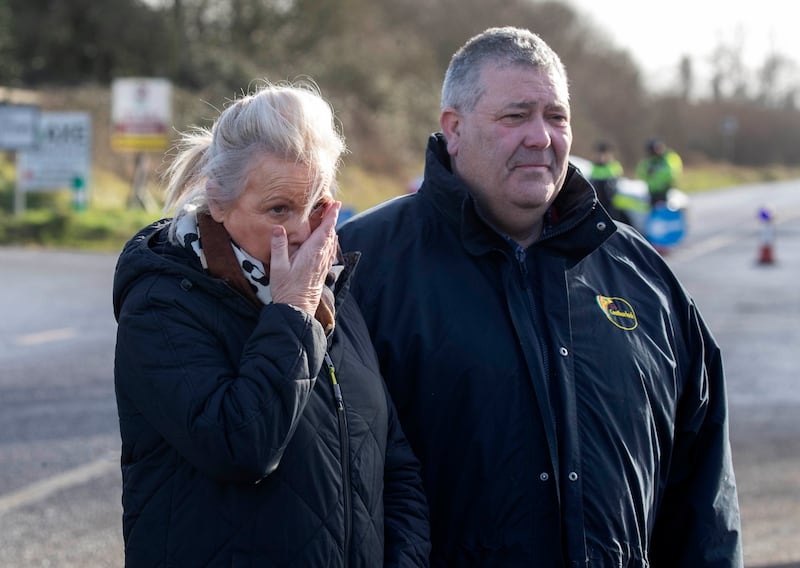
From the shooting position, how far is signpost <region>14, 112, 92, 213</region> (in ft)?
74.5

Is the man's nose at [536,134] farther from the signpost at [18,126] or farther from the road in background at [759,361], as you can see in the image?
the signpost at [18,126]

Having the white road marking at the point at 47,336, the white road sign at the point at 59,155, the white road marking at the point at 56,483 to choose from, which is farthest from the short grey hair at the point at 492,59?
the white road sign at the point at 59,155

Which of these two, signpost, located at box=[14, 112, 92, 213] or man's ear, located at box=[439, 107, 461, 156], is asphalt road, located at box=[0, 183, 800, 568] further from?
signpost, located at box=[14, 112, 92, 213]

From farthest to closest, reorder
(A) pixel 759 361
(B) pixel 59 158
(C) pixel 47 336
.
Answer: (B) pixel 59 158 < (C) pixel 47 336 < (A) pixel 759 361

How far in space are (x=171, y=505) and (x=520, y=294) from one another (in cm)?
106

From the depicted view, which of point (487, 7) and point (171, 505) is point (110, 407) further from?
point (487, 7)

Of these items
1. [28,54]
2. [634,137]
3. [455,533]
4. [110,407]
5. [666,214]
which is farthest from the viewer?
[634,137]

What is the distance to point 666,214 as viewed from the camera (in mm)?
18344

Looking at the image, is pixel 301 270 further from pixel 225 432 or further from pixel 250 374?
pixel 225 432

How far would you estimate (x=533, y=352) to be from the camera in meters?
2.74

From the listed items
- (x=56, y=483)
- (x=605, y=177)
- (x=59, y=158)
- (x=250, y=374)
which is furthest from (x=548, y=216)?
(x=59, y=158)

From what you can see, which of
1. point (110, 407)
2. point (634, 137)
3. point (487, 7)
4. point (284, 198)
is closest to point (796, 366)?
point (110, 407)

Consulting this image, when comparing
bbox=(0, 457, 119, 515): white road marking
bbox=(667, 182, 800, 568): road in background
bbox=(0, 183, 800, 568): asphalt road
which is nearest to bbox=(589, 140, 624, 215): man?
bbox=(667, 182, 800, 568): road in background

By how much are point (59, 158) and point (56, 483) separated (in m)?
18.1
